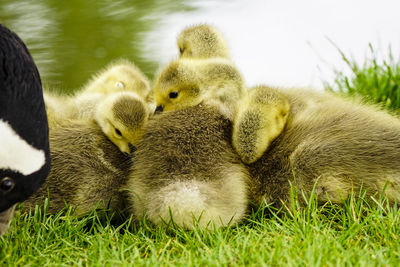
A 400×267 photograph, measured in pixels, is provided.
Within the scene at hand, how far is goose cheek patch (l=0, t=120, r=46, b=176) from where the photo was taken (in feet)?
5.69

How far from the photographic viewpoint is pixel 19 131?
176 centimetres

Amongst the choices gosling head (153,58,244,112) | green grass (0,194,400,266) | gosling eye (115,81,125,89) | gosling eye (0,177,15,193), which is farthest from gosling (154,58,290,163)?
gosling eye (0,177,15,193)

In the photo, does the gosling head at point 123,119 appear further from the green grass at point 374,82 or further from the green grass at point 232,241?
the green grass at point 374,82

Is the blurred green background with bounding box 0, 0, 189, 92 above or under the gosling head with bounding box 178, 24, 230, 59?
under

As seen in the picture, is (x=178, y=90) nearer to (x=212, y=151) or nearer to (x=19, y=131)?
(x=212, y=151)

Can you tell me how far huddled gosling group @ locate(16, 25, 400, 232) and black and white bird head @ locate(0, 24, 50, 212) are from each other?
0.50 m

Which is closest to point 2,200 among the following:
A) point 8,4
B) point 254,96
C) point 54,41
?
point 254,96

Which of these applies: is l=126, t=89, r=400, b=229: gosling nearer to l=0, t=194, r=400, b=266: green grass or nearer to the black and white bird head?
l=0, t=194, r=400, b=266: green grass

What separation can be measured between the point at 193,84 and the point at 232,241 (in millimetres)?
846

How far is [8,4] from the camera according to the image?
14.1 ft

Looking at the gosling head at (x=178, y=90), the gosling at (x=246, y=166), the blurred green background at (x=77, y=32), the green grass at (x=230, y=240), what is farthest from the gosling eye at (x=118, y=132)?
the blurred green background at (x=77, y=32)

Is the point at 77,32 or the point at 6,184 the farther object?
the point at 77,32

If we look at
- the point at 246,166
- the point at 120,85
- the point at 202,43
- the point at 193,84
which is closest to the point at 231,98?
the point at 193,84

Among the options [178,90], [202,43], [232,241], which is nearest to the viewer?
[232,241]
